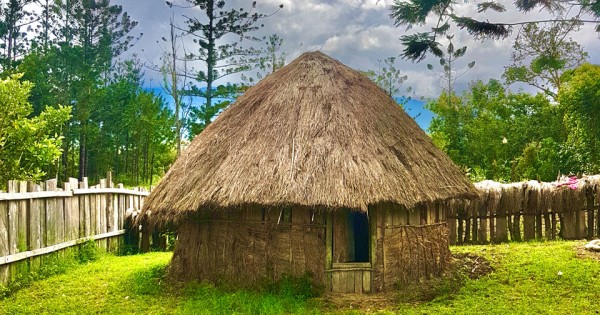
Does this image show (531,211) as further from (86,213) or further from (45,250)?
(45,250)

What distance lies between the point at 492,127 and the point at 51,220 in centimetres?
2856

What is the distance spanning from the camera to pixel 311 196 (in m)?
8.09

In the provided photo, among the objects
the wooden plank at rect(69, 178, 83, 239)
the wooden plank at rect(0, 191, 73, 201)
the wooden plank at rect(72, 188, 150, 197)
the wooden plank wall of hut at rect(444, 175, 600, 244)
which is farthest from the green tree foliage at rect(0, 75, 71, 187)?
the wooden plank wall of hut at rect(444, 175, 600, 244)

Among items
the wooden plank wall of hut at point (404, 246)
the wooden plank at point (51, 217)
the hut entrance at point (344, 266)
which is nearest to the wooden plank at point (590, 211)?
the wooden plank wall of hut at point (404, 246)

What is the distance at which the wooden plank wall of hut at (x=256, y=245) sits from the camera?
8578 millimetres

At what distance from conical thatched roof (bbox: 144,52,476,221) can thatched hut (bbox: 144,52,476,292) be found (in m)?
0.02

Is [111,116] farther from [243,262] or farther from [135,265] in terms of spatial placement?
[243,262]

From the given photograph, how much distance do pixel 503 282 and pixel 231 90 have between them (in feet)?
65.8

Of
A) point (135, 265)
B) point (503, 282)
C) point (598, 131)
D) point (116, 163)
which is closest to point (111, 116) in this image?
point (116, 163)

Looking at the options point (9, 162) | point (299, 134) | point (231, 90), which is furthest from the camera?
point (231, 90)

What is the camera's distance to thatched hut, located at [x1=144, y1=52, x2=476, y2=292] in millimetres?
8375

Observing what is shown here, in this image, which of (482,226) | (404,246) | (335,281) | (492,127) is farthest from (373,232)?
(492,127)

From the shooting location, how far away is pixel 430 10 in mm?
7043

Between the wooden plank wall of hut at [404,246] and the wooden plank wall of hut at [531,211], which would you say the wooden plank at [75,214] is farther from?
the wooden plank wall of hut at [531,211]
